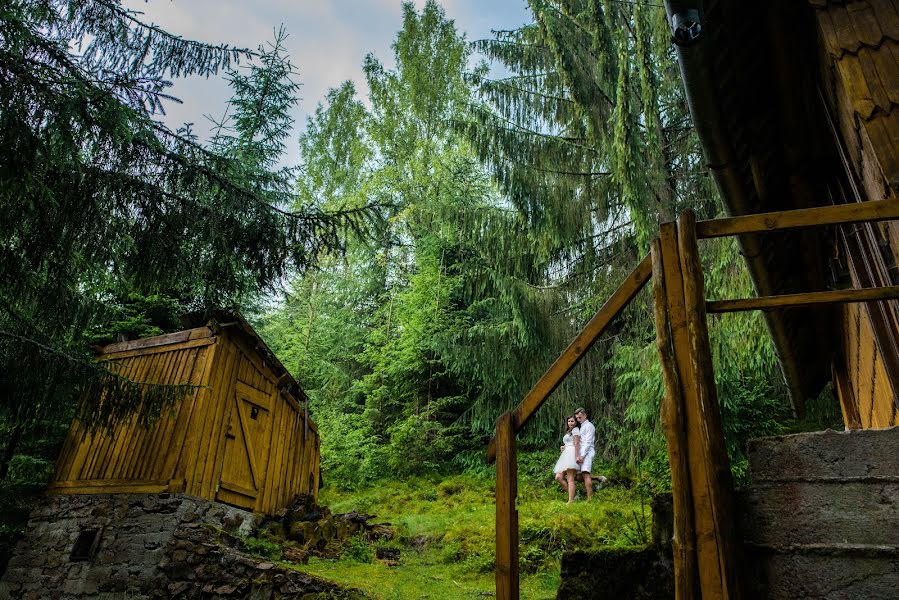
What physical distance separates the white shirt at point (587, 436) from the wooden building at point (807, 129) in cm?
492

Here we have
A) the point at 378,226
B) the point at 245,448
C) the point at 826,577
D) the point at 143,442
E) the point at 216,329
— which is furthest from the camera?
the point at 245,448

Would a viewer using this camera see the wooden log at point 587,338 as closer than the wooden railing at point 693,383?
No

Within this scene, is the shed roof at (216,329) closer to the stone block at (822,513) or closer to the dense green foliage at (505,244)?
the dense green foliage at (505,244)

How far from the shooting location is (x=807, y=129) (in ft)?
11.4

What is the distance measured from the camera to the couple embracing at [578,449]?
9484mm

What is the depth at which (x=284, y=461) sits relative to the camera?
12.3 meters

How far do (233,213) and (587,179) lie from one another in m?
7.05

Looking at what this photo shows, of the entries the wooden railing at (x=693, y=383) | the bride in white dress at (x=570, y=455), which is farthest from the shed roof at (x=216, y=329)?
the wooden railing at (x=693, y=383)

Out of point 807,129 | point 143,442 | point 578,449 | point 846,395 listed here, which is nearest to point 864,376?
point 846,395

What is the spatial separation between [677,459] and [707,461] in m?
0.10

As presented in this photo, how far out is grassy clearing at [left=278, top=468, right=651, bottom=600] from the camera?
24.7ft

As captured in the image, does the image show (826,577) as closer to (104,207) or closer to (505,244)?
(104,207)

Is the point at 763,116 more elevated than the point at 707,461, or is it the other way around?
the point at 763,116

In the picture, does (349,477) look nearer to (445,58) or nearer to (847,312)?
(847,312)
